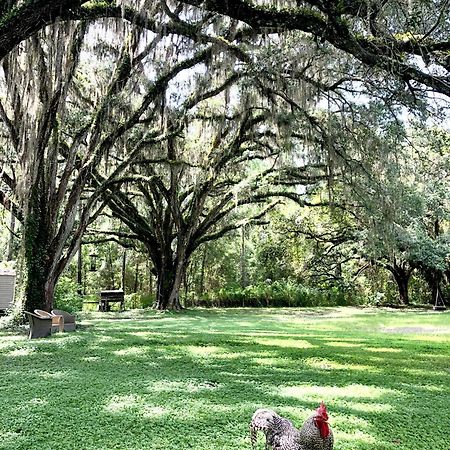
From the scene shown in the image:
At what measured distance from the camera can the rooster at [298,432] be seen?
2055 mm

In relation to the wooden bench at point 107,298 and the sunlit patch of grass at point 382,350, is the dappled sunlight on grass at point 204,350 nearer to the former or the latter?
the sunlit patch of grass at point 382,350

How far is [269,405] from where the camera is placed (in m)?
3.39

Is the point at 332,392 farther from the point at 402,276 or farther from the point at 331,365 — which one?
the point at 402,276

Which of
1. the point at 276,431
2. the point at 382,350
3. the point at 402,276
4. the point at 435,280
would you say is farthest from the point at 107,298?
the point at 276,431

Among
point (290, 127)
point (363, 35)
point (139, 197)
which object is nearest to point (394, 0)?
point (363, 35)

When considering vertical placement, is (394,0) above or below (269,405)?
above

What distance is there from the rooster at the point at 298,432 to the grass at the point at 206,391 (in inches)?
17.8

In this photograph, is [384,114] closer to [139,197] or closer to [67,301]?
[67,301]

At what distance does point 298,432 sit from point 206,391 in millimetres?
1745

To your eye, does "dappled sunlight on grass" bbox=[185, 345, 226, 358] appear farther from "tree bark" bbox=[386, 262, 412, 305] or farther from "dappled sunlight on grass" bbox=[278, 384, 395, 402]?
"tree bark" bbox=[386, 262, 412, 305]

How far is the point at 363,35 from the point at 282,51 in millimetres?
2288

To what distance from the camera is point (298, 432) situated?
2.14 m

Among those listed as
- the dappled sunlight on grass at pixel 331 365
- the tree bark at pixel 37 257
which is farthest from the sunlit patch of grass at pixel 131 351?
the tree bark at pixel 37 257

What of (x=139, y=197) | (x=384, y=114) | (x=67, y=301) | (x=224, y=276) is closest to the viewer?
(x=384, y=114)
